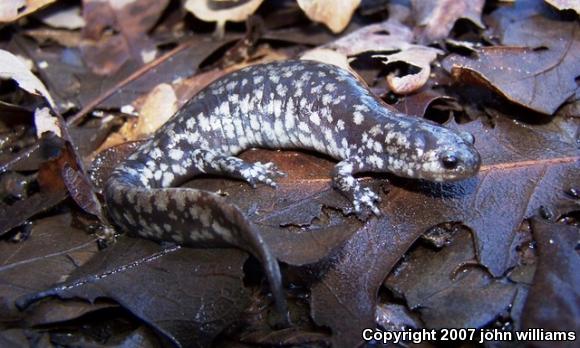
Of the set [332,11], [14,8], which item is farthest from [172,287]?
[14,8]

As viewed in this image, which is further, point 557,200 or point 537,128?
point 537,128

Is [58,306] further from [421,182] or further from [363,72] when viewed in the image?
[363,72]

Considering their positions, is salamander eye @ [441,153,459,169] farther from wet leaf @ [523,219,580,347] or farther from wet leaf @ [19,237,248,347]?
wet leaf @ [19,237,248,347]

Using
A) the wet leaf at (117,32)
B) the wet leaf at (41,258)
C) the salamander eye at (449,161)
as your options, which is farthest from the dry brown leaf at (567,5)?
the wet leaf at (41,258)

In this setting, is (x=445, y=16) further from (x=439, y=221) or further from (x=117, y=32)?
(x=117, y=32)

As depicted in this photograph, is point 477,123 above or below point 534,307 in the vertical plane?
above

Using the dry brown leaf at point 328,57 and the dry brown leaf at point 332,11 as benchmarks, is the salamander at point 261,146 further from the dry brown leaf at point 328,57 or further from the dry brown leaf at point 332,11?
the dry brown leaf at point 332,11

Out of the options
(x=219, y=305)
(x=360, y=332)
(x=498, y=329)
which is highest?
(x=219, y=305)

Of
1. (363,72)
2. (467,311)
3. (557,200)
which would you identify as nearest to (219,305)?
(467,311)
